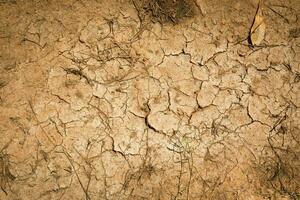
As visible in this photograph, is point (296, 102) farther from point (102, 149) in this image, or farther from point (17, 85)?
point (17, 85)

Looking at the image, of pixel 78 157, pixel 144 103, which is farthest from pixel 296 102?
pixel 78 157

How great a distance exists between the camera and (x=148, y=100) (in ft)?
9.48

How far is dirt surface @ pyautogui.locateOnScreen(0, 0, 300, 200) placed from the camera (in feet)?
9.01

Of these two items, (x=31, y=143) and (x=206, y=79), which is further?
(x=206, y=79)

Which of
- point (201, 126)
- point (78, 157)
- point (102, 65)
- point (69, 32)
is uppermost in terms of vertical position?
point (69, 32)

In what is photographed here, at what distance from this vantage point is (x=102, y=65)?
2.88 metres

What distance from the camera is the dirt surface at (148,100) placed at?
2746 mm

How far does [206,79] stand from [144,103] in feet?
1.84

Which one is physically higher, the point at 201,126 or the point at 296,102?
the point at 296,102

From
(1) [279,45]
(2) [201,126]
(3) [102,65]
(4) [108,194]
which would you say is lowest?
(4) [108,194]

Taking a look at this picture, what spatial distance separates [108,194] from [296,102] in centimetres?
173

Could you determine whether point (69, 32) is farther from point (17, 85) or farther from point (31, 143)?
point (31, 143)

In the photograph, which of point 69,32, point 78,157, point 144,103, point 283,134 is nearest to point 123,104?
point 144,103

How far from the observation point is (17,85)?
279 centimetres
